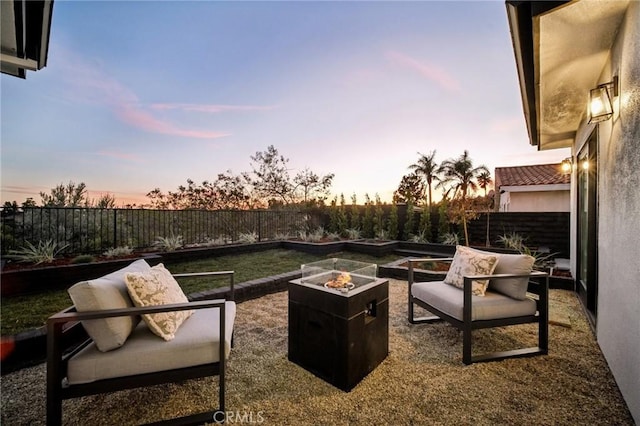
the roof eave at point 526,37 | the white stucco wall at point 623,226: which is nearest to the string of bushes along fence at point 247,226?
the roof eave at point 526,37

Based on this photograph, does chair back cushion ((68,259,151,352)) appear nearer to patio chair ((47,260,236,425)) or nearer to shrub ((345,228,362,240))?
patio chair ((47,260,236,425))

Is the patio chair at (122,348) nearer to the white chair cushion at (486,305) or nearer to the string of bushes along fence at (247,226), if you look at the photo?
the white chair cushion at (486,305)

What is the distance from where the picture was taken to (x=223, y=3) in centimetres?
461

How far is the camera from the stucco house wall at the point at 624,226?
1.63m

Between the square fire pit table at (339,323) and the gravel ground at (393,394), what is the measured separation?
10cm

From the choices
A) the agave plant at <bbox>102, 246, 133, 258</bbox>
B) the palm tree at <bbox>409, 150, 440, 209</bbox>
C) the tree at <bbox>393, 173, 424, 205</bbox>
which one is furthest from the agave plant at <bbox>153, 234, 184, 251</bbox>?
the palm tree at <bbox>409, 150, 440, 209</bbox>

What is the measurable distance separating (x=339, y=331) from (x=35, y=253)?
18.7 feet

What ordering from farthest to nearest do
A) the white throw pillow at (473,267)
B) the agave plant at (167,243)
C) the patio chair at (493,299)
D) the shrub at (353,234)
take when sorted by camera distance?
the shrub at (353,234), the agave plant at (167,243), the white throw pillow at (473,267), the patio chair at (493,299)

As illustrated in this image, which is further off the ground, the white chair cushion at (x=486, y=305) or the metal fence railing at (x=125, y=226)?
the metal fence railing at (x=125, y=226)

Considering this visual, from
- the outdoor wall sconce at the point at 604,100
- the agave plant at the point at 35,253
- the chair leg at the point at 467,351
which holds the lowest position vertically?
the chair leg at the point at 467,351

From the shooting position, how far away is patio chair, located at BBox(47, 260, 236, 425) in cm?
137

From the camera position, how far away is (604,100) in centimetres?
221

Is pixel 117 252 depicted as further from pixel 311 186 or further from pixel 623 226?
pixel 311 186

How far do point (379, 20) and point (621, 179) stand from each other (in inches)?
168
